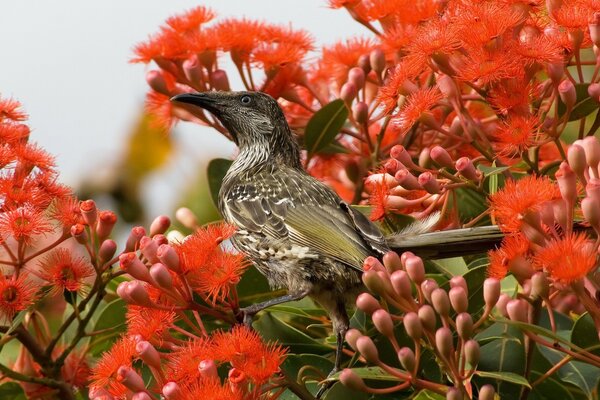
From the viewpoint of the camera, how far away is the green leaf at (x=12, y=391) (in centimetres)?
418

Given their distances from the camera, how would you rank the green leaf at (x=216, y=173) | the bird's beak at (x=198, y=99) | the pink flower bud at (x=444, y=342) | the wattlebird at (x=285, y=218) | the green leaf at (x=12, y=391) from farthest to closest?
the green leaf at (x=216, y=173) → the bird's beak at (x=198, y=99) → the wattlebird at (x=285, y=218) → the green leaf at (x=12, y=391) → the pink flower bud at (x=444, y=342)

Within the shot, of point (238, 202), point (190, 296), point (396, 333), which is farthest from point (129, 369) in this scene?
point (238, 202)

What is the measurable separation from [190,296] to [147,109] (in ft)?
5.38

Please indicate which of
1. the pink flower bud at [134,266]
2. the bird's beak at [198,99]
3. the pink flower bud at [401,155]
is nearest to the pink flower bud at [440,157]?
the pink flower bud at [401,155]

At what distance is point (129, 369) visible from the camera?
3338 mm

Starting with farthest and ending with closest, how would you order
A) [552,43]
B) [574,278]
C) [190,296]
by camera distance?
[552,43], [190,296], [574,278]

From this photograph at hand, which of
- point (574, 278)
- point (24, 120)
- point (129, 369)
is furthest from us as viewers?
point (24, 120)

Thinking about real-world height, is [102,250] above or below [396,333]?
above

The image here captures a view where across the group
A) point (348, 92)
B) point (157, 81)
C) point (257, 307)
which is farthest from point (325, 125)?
point (257, 307)

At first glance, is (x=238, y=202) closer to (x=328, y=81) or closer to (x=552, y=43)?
(x=328, y=81)

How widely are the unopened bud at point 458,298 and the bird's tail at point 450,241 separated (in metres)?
0.79

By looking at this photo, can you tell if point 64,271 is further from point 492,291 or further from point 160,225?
point 492,291

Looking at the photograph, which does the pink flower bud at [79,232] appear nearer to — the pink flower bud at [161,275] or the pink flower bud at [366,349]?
the pink flower bud at [161,275]

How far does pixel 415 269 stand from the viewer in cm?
337
